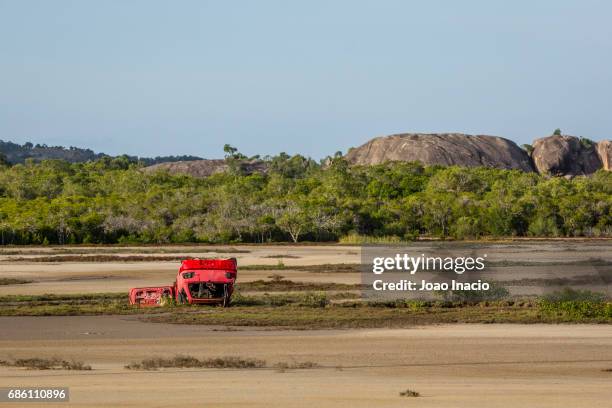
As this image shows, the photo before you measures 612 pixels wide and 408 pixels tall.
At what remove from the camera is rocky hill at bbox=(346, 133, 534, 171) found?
420ft

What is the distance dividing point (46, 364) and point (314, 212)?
57.5 metres

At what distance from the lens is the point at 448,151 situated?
129 m

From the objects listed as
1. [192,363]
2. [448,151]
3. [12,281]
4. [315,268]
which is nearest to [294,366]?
[192,363]

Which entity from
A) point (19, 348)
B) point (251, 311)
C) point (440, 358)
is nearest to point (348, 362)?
point (440, 358)

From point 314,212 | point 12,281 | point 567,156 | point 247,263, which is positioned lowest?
point 12,281

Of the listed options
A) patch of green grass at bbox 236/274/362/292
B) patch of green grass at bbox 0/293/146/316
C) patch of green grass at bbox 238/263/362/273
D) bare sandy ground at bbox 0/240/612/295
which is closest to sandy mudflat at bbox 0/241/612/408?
patch of green grass at bbox 0/293/146/316

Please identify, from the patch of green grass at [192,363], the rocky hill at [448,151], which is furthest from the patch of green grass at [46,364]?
the rocky hill at [448,151]

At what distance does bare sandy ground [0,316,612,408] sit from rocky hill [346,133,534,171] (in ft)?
343

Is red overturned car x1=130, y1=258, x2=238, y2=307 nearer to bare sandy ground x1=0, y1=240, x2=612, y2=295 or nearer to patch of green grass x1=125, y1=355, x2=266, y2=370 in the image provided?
bare sandy ground x1=0, y1=240, x2=612, y2=295

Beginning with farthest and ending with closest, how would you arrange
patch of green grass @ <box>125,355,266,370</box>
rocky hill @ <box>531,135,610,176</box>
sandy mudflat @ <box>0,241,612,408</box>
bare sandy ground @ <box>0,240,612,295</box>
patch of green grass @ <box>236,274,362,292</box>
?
rocky hill @ <box>531,135,610,176</box> → bare sandy ground @ <box>0,240,612,295</box> → patch of green grass @ <box>236,274,362,292</box> → patch of green grass @ <box>125,355,266,370</box> → sandy mudflat @ <box>0,241,612,408</box>

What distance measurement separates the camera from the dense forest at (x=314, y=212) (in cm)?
7145

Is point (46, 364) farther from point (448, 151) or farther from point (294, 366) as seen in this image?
point (448, 151)

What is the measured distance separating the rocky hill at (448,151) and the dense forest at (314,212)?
105 ft

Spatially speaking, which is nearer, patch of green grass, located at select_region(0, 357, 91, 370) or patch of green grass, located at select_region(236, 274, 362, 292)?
patch of green grass, located at select_region(0, 357, 91, 370)
